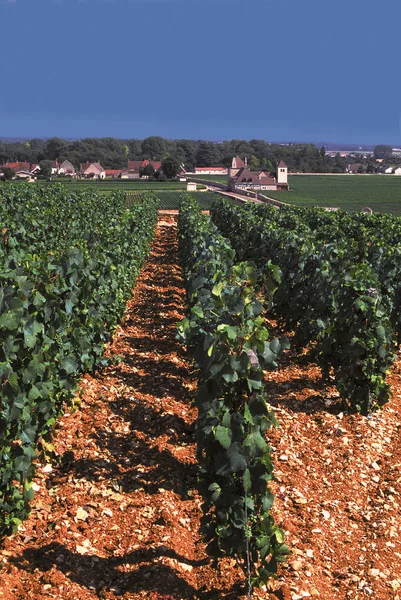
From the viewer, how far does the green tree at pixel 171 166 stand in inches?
4557

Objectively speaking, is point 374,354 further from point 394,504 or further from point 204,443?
point 204,443

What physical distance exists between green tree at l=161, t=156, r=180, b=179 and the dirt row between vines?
4328 inches

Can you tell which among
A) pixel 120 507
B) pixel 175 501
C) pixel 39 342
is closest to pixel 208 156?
pixel 39 342

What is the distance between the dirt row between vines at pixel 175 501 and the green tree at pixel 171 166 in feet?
361

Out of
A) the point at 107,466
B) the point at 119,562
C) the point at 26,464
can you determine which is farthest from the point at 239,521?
the point at 107,466

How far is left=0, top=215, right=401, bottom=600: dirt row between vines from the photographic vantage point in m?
4.94

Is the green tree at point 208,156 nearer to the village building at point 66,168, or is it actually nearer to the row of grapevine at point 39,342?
Answer: the village building at point 66,168

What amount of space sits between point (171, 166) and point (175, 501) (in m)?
114

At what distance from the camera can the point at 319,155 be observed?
639 feet

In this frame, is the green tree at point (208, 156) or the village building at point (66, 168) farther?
the green tree at point (208, 156)

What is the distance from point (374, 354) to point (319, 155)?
197m

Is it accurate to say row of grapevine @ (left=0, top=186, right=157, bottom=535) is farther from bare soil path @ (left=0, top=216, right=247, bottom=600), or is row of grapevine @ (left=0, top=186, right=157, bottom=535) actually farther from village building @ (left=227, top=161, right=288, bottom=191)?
village building @ (left=227, top=161, right=288, bottom=191)

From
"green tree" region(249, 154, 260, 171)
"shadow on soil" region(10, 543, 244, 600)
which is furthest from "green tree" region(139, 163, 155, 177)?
"shadow on soil" region(10, 543, 244, 600)

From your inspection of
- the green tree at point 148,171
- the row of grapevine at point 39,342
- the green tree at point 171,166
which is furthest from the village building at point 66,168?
the row of grapevine at point 39,342
